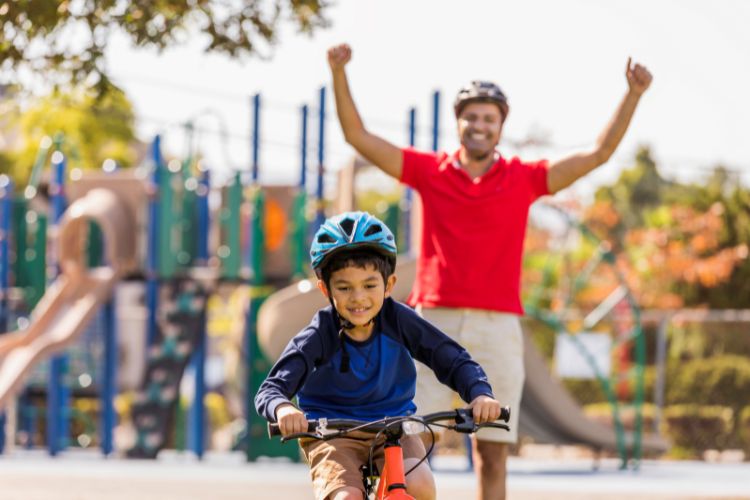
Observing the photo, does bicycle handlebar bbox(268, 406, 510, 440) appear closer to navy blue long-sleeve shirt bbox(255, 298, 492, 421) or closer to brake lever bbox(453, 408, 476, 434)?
brake lever bbox(453, 408, 476, 434)

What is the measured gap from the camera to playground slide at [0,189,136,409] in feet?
57.4

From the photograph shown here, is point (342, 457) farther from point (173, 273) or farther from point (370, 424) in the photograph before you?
point (173, 273)

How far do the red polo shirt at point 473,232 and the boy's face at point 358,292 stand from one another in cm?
170

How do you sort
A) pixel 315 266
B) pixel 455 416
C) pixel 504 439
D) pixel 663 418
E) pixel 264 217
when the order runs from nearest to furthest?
pixel 455 416 < pixel 315 266 < pixel 504 439 < pixel 264 217 < pixel 663 418

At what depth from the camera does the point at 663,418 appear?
23.5 metres

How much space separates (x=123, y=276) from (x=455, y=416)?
46.2ft

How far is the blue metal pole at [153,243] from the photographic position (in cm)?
1744

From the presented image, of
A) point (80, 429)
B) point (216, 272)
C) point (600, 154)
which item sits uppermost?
point (600, 154)

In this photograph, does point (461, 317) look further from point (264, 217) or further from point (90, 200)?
point (90, 200)

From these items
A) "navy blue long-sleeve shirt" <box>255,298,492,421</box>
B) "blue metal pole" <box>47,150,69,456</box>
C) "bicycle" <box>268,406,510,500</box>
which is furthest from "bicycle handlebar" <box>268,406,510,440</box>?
"blue metal pole" <box>47,150,69,456</box>

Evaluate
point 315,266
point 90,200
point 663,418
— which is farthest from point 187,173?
point 315,266

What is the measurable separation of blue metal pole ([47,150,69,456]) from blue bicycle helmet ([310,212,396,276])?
42.8 ft

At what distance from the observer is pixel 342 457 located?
480 cm

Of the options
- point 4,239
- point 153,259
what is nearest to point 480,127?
point 153,259
